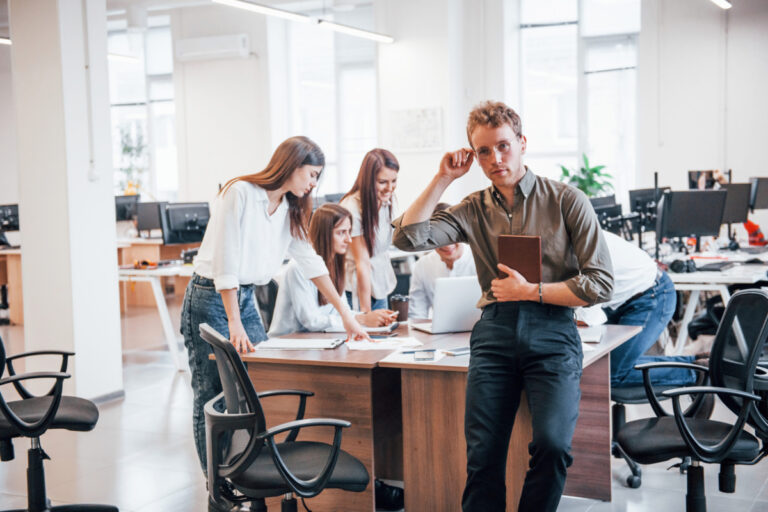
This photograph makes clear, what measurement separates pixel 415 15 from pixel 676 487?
7427 millimetres

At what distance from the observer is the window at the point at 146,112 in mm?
12281

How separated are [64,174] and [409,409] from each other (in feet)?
10.3

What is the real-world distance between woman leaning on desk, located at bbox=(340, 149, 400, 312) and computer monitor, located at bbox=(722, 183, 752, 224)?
153 inches

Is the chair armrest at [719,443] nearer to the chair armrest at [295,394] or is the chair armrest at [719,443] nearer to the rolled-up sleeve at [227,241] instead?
the chair armrest at [295,394]

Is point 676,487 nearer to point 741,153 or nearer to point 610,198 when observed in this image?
point 610,198

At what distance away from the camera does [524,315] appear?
2430mm

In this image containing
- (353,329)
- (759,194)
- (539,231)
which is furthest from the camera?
(759,194)

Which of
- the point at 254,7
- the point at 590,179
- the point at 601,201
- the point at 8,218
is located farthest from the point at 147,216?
the point at 590,179

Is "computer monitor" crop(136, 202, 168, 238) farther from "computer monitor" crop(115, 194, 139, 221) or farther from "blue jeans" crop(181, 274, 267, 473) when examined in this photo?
"blue jeans" crop(181, 274, 267, 473)

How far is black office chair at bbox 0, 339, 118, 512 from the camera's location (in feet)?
9.77

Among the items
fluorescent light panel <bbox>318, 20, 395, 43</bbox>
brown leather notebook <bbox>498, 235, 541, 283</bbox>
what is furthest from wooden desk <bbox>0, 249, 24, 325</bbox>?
brown leather notebook <bbox>498, 235, 541, 283</bbox>

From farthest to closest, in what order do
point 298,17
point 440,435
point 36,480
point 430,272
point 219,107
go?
point 219,107 < point 298,17 < point 430,272 < point 36,480 < point 440,435

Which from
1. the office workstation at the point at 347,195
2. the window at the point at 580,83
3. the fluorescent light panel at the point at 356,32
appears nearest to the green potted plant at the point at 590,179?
the office workstation at the point at 347,195

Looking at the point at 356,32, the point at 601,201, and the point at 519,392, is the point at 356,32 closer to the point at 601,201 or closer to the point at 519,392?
the point at 601,201
